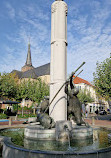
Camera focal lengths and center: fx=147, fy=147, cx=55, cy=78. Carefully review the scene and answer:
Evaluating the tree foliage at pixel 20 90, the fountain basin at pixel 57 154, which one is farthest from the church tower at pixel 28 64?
the fountain basin at pixel 57 154

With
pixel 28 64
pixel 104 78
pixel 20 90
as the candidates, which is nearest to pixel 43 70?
pixel 28 64

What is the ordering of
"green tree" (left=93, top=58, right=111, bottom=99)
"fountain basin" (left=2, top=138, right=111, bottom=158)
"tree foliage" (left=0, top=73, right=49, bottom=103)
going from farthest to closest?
"tree foliage" (left=0, top=73, right=49, bottom=103) < "green tree" (left=93, top=58, right=111, bottom=99) < "fountain basin" (left=2, top=138, right=111, bottom=158)

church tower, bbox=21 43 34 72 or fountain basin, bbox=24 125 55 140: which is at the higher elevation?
church tower, bbox=21 43 34 72

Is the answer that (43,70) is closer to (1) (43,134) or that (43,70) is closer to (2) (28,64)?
(2) (28,64)

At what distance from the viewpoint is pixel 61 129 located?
600cm

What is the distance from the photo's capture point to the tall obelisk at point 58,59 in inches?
299

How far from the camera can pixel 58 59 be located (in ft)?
26.4

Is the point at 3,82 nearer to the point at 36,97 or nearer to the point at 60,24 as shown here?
the point at 36,97

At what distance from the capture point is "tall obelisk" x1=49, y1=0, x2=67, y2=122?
760 centimetres

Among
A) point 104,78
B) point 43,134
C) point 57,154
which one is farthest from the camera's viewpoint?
point 104,78

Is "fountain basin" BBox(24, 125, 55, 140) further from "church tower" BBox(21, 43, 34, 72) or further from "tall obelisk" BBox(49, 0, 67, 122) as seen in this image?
"church tower" BBox(21, 43, 34, 72)

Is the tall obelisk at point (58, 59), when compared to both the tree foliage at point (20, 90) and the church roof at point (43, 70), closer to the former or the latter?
the tree foliage at point (20, 90)

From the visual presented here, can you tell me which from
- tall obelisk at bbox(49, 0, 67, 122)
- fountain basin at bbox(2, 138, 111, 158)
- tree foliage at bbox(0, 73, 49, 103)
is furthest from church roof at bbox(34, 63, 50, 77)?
fountain basin at bbox(2, 138, 111, 158)

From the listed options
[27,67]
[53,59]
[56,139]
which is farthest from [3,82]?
[27,67]
